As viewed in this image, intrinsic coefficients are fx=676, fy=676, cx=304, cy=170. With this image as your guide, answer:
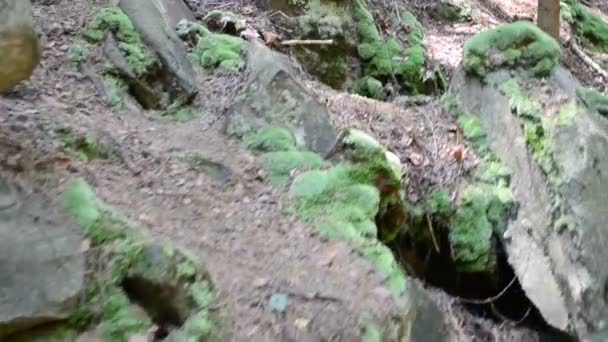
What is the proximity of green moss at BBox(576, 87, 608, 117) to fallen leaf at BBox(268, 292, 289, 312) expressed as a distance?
387 cm

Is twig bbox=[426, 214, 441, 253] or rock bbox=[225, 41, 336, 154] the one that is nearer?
rock bbox=[225, 41, 336, 154]

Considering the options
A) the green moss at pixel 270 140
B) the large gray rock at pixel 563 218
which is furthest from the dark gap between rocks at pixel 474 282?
the green moss at pixel 270 140

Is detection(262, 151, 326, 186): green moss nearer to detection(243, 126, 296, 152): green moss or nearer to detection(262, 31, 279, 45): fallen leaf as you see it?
detection(243, 126, 296, 152): green moss

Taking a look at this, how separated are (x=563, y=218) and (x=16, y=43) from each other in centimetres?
443

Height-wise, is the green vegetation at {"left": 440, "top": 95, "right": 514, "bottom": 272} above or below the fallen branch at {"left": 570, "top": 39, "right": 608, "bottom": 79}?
above

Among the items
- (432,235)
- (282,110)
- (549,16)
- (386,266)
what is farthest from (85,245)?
(549,16)

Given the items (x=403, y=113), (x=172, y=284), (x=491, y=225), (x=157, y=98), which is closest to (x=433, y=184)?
(x=491, y=225)

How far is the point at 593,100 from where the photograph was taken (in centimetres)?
642

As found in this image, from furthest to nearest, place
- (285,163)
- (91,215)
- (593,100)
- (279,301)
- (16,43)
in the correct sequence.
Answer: (593,100), (285,163), (279,301), (91,215), (16,43)

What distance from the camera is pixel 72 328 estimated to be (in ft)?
10.8

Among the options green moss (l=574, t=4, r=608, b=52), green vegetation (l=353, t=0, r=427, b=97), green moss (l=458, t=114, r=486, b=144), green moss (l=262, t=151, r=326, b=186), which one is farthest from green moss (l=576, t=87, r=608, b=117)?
green moss (l=574, t=4, r=608, b=52)

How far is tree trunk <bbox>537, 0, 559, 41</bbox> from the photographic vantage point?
357 inches

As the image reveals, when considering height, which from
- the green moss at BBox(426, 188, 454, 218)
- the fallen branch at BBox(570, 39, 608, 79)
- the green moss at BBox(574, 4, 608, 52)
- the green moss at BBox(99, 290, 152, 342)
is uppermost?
the green moss at BBox(99, 290, 152, 342)

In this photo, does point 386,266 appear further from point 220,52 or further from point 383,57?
point 383,57
